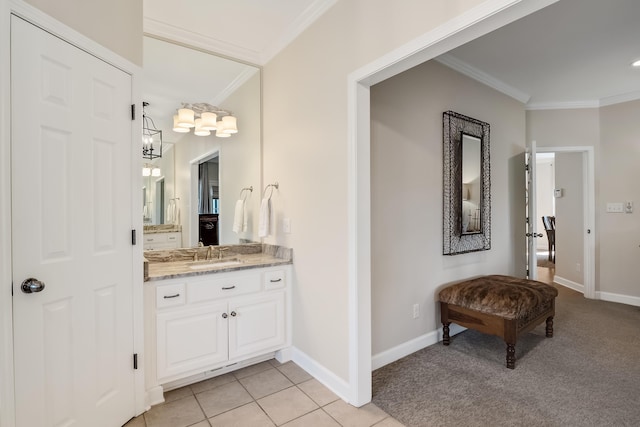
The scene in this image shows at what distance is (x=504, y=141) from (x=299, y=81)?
2599 millimetres

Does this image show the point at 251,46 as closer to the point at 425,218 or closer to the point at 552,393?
the point at 425,218

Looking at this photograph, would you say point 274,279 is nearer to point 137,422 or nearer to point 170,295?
point 170,295

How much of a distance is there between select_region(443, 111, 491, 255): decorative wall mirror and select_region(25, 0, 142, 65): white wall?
8.25ft

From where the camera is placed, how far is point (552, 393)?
2.14 meters

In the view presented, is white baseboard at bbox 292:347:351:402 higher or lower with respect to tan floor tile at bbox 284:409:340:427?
higher

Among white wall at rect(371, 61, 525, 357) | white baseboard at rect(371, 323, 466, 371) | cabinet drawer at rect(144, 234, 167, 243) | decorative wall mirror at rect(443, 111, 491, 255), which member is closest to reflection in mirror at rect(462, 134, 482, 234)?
decorative wall mirror at rect(443, 111, 491, 255)

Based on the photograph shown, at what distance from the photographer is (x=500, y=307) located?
2529 millimetres

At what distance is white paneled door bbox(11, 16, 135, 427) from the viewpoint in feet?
4.58

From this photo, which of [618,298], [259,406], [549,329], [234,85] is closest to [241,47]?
[234,85]

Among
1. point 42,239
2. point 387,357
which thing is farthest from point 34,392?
point 387,357

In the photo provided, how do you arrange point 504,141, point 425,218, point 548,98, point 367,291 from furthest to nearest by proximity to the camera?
point 548,98
point 504,141
point 425,218
point 367,291

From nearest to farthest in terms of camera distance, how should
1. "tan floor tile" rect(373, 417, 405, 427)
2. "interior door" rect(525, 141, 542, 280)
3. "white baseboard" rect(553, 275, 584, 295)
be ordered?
"tan floor tile" rect(373, 417, 405, 427) < "interior door" rect(525, 141, 542, 280) < "white baseboard" rect(553, 275, 584, 295)

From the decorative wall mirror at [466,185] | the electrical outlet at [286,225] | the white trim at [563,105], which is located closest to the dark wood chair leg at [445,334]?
the decorative wall mirror at [466,185]

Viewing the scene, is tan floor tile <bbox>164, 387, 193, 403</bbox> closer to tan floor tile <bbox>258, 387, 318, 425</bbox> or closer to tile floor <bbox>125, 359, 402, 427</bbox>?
tile floor <bbox>125, 359, 402, 427</bbox>
